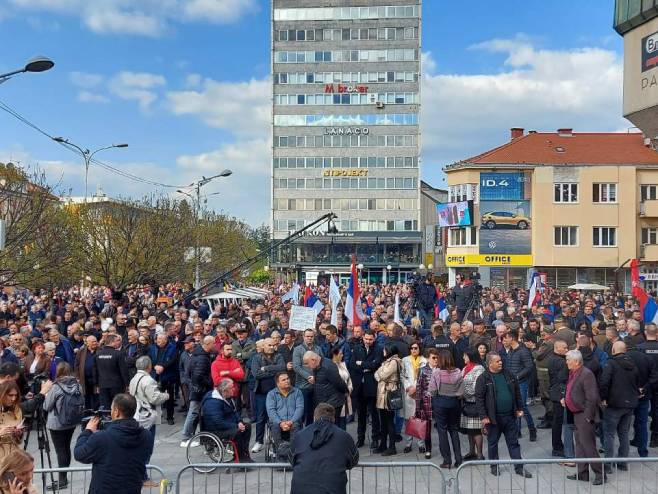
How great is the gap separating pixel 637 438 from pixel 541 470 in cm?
295

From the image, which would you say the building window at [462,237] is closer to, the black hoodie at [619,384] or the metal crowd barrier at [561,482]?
the black hoodie at [619,384]

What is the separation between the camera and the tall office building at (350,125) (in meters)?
76.2

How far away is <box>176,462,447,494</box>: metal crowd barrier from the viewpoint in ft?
24.1

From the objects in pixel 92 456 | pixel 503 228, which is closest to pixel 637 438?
pixel 92 456

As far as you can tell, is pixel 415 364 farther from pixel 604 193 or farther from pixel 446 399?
pixel 604 193

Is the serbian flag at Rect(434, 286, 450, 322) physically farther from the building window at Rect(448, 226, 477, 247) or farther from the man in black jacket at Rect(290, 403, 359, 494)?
the building window at Rect(448, 226, 477, 247)

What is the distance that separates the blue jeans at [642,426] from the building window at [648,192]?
153ft

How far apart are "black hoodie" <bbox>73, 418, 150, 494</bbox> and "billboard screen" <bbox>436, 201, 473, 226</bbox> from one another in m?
48.9

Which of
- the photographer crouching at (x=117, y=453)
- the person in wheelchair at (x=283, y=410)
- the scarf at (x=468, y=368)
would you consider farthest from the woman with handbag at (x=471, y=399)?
the photographer crouching at (x=117, y=453)

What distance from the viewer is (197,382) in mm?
10297

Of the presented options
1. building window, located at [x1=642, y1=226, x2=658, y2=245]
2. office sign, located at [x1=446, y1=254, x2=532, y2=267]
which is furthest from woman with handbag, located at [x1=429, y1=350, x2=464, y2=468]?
building window, located at [x1=642, y1=226, x2=658, y2=245]

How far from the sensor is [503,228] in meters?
53.1

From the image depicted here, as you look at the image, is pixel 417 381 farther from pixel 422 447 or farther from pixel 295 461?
pixel 295 461

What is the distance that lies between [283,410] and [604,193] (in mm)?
48356
